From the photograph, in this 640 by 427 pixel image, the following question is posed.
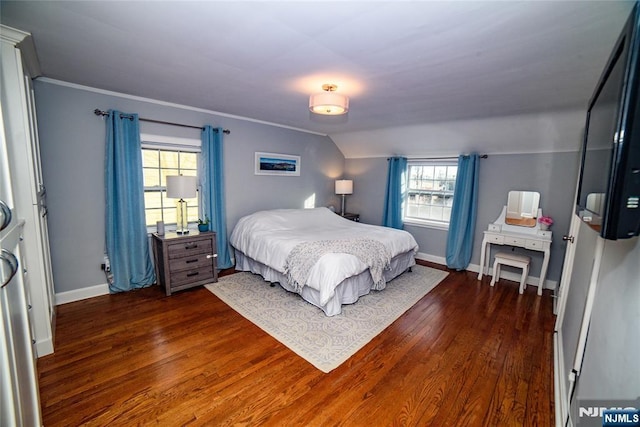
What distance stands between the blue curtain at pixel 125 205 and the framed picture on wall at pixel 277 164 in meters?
1.65

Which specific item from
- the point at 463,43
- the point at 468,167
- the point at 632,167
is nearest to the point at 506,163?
the point at 468,167

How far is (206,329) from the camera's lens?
2.56 meters

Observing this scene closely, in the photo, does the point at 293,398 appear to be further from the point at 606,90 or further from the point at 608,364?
the point at 606,90

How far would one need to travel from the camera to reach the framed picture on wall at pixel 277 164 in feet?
14.4

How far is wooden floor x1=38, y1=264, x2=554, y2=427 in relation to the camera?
1689mm

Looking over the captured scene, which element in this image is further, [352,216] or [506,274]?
[352,216]

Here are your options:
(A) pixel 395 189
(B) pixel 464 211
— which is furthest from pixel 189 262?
(B) pixel 464 211

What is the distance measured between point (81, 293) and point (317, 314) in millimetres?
2628

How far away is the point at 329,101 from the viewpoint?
8.45 ft

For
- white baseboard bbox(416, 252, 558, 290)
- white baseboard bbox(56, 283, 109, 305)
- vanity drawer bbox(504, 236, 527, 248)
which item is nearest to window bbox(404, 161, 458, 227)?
white baseboard bbox(416, 252, 558, 290)

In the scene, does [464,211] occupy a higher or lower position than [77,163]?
lower

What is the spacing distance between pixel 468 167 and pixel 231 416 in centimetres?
429

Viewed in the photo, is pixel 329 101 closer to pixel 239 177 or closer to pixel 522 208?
pixel 239 177

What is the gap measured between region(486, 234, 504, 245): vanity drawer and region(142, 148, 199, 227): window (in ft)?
13.9
